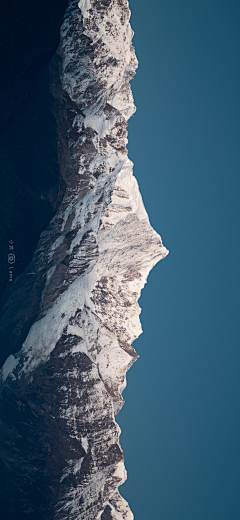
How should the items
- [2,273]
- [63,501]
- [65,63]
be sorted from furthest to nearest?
[2,273] → [65,63] → [63,501]

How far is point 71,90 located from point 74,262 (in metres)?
4.07

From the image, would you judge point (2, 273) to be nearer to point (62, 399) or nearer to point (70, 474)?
point (62, 399)

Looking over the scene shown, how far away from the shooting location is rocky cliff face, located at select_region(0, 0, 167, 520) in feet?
27.2

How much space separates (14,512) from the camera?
320 inches

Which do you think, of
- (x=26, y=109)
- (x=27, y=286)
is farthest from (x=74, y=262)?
(x=26, y=109)

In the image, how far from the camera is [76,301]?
30.7 feet

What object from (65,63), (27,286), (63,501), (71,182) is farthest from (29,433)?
(65,63)

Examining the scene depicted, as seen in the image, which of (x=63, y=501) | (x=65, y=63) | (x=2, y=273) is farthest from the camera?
(x=2, y=273)

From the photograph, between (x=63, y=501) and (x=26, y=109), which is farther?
→ (x=26, y=109)

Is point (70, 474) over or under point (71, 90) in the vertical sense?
under

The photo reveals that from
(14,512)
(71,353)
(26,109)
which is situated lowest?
(14,512)

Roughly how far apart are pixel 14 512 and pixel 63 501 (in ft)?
3.67

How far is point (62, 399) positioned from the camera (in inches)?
335

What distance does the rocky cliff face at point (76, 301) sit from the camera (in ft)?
27.2
